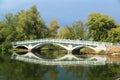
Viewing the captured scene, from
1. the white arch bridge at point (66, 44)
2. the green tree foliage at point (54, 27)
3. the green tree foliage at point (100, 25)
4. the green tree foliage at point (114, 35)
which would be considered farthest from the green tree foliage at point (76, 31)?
the green tree foliage at point (114, 35)

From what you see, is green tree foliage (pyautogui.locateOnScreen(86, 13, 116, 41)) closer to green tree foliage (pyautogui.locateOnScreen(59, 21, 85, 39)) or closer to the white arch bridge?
the white arch bridge

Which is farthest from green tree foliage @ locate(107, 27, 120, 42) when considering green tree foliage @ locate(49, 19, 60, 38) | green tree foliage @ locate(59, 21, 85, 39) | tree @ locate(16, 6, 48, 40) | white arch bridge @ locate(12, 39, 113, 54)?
green tree foliage @ locate(49, 19, 60, 38)

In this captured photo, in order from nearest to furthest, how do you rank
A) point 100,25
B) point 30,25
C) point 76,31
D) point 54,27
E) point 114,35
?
point 114,35
point 100,25
point 30,25
point 76,31
point 54,27

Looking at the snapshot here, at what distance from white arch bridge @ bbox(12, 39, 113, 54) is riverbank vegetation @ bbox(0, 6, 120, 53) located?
12.2 feet

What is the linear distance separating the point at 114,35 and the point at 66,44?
10333 mm

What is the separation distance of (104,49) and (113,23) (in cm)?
948

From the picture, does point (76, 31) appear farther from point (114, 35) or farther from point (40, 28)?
point (114, 35)

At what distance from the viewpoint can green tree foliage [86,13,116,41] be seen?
69.2 metres

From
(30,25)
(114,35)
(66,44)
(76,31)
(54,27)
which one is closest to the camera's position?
(114,35)

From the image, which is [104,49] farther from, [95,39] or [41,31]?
[41,31]

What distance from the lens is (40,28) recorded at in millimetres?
81125

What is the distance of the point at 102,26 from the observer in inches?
2744

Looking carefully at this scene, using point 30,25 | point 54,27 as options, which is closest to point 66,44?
point 30,25

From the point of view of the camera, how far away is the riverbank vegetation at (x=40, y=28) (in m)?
69.4
